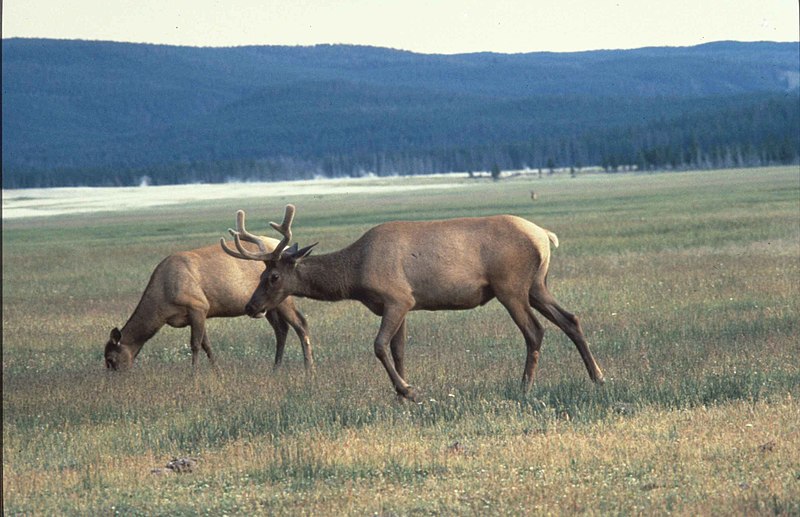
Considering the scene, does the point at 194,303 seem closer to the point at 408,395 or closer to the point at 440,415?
the point at 408,395

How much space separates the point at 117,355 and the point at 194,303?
3.14 feet

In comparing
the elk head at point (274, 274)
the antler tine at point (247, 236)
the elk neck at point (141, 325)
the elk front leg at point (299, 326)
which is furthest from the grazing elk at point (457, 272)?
the elk neck at point (141, 325)

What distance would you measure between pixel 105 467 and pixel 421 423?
2389 millimetres

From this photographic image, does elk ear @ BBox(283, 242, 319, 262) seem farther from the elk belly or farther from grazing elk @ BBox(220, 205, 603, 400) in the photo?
the elk belly

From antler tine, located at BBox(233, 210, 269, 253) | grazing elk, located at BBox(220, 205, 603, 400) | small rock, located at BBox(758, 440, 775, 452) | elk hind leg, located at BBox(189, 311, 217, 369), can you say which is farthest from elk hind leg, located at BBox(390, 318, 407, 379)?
small rock, located at BBox(758, 440, 775, 452)

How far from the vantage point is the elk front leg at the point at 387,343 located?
12.6 meters

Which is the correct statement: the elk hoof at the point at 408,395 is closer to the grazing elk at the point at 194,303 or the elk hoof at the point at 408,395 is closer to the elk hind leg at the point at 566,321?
the elk hind leg at the point at 566,321

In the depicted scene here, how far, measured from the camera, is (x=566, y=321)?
43.6 ft

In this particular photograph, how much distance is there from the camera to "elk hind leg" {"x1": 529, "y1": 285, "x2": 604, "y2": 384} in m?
13.1

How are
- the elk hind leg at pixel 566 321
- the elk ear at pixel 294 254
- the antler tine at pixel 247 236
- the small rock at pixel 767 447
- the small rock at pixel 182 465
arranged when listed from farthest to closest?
the antler tine at pixel 247 236 < the elk ear at pixel 294 254 < the elk hind leg at pixel 566 321 < the small rock at pixel 182 465 < the small rock at pixel 767 447

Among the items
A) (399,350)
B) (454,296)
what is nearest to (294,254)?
(399,350)

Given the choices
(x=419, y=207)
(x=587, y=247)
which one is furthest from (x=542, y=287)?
(x=419, y=207)

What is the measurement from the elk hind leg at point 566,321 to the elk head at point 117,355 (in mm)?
4750

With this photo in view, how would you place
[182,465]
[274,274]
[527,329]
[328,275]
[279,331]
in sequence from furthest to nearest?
[279,331], [274,274], [328,275], [527,329], [182,465]
